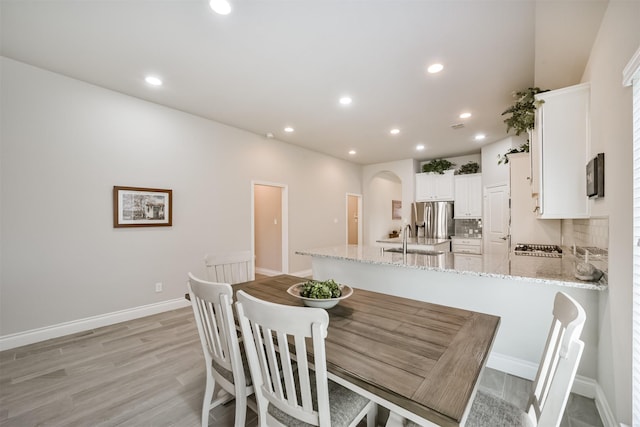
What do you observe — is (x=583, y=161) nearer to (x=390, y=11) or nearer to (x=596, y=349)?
(x=596, y=349)

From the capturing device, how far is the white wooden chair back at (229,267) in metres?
2.46

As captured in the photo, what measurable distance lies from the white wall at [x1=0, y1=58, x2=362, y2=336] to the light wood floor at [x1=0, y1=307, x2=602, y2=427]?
1.65ft

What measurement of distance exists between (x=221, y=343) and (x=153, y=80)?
2900 millimetres

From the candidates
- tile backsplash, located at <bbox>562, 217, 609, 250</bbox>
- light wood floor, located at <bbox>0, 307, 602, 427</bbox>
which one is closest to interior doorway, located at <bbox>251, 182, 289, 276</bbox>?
light wood floor, located at <bbox>0, 307, 602, 427</bbox>

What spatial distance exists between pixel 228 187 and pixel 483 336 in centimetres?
394

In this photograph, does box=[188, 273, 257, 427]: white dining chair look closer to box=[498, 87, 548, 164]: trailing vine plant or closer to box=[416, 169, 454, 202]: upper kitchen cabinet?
box=[498, 87, 548, 164]: trailing vine plant

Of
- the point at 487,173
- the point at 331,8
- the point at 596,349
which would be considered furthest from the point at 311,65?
the point at 487,173

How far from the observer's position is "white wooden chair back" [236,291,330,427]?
943mm

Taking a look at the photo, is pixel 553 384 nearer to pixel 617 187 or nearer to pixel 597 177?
pixel 617 187

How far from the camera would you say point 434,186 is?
6453 millimetres

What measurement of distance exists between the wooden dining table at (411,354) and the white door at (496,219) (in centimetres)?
388

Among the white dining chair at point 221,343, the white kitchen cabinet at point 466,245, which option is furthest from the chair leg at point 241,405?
the white kitchen cabinet at point 466,245

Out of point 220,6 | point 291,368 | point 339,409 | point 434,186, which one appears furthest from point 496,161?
point 291,368

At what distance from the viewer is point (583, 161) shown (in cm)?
201
